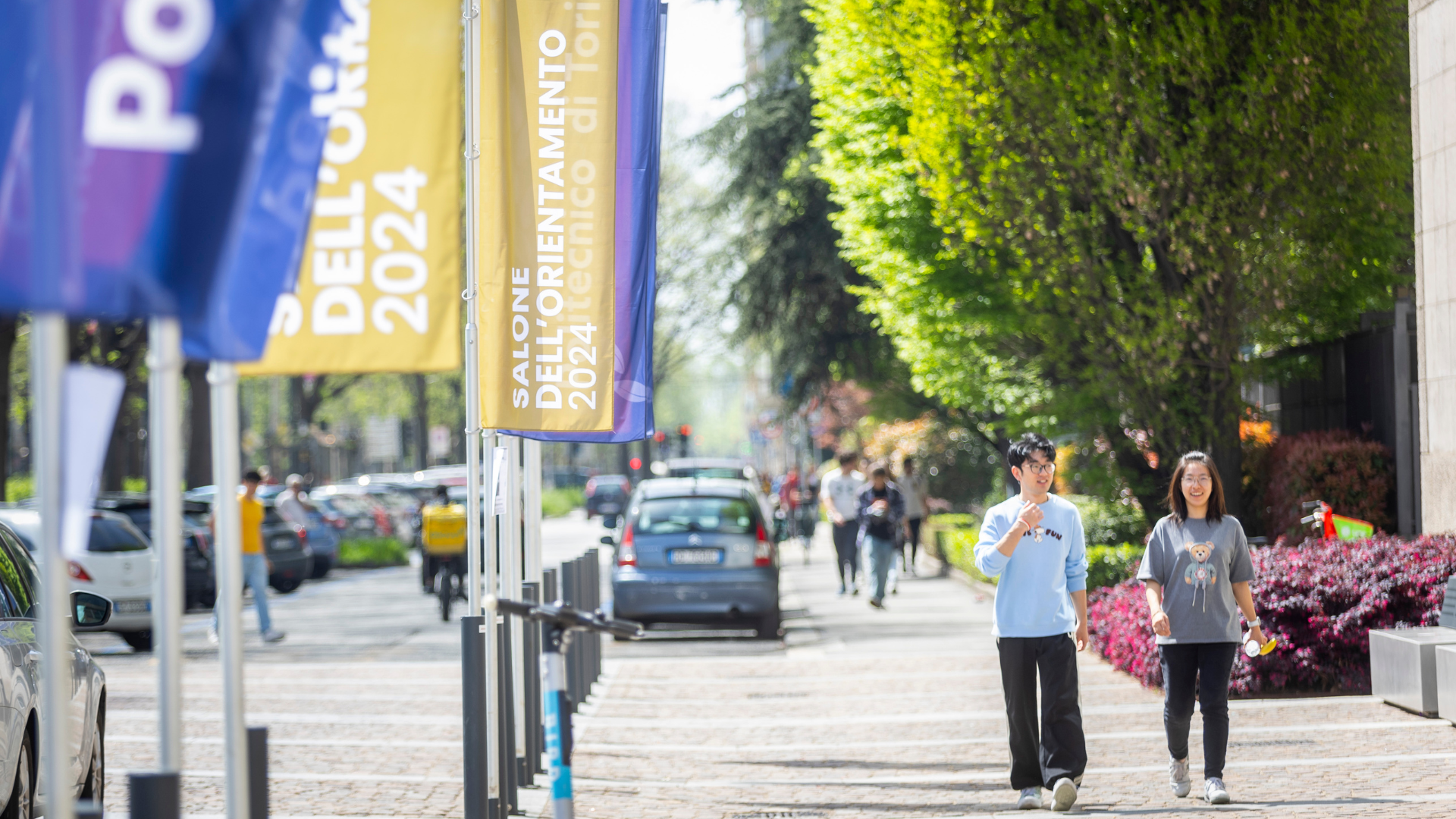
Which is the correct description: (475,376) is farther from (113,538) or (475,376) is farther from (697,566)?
(113,538)

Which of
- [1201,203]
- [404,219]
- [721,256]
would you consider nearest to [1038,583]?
[404,219]

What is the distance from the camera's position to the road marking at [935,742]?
889cm

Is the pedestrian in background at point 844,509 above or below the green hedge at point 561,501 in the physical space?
above

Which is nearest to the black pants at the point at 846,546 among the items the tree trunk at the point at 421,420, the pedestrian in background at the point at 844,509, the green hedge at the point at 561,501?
the pedestrian in background at the point at 844,509

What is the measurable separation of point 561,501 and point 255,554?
165 feet

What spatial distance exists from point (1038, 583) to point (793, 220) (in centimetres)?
1852

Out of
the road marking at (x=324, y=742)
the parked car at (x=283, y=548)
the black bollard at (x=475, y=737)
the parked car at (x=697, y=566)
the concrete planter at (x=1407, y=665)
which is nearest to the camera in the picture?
the black bollard at (x=475, y=737)

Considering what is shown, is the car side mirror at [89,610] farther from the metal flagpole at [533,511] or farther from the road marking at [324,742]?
the road marking at [324,742]

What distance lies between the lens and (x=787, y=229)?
25.3 m

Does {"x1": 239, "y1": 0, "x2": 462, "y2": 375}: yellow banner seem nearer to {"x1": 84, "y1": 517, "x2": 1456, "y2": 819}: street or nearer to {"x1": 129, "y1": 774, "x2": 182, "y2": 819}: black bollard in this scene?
{"x1": 129, "y1": 774, "x2": 182, "y2": 819}: black bollard

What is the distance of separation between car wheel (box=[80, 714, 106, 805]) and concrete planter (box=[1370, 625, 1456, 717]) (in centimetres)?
689

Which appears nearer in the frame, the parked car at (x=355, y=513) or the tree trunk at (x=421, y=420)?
the parked car at (x=355, y=513)

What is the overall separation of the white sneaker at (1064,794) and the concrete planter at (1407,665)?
3.04 metres

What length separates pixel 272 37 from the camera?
3.11 metres
